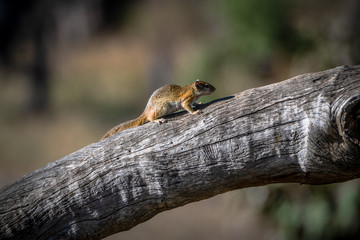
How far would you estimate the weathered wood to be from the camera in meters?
3.01

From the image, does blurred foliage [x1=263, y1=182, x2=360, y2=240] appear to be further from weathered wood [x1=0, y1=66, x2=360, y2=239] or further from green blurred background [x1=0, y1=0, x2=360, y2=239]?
weathered wood [x1=0, y1=66, x2=360, y2=239]

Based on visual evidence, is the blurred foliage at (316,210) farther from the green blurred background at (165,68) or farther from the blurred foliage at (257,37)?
the blurred foliage at (257,37)

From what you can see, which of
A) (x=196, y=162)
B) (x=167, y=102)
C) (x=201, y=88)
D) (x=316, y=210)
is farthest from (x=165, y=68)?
(x=196, y=162)

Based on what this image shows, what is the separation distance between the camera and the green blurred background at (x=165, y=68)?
7.41 metres

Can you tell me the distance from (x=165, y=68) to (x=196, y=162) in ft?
51.7

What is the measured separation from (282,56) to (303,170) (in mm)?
6787

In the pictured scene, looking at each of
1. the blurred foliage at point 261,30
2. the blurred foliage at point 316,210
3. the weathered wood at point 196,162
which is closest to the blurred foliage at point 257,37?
the blurred foliage at point 261,30

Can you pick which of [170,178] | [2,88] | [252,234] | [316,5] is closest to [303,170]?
[170,178]

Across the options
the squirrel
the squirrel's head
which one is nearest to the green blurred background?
the squirrel's head

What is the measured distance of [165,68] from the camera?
18.7m

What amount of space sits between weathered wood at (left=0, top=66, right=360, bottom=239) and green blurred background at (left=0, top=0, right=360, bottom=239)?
343cm

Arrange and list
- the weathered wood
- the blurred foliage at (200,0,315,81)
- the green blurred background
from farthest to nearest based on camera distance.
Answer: the blurred foliage at (200,0,315,81), the green blurred background, the weathered wood

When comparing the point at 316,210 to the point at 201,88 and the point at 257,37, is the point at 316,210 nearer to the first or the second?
the point at 201,88

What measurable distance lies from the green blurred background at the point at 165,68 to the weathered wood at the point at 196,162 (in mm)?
3426
